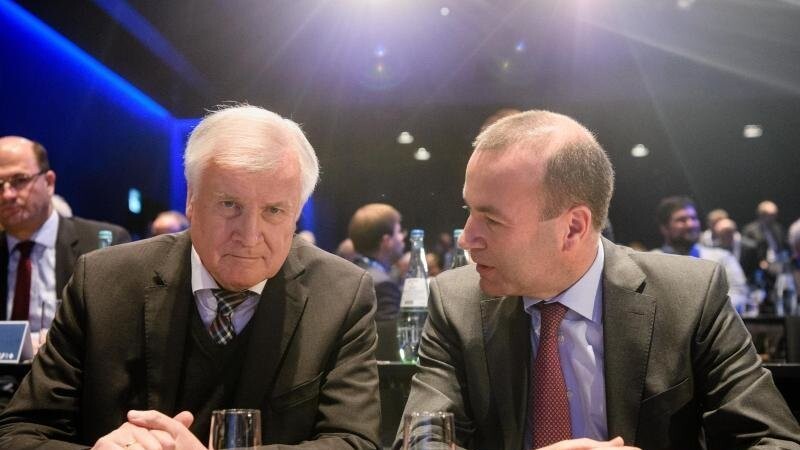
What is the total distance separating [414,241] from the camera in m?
2.75

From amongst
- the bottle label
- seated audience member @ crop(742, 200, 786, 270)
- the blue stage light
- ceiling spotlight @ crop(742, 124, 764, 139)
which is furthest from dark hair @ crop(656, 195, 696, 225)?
ceiling spotlight @ crop(742, 124, 764, 139)

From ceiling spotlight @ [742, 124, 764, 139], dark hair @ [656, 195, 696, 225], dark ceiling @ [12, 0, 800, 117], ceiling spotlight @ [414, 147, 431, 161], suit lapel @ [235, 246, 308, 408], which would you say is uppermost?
dark ceiling @ [12, 0, 800, 117]

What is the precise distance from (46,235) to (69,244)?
0.19 meters

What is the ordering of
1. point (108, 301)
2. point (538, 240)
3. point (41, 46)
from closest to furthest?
point (538, 240) → point (108, 301) → point (41, 46)


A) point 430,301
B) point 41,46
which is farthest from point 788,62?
point 430,301

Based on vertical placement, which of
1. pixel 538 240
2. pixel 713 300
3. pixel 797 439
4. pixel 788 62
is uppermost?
pixel 788 62

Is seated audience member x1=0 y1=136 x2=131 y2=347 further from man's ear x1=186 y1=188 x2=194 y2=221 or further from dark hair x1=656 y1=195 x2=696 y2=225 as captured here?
dark hair x1=656 y1=195 x2=696 y2=225

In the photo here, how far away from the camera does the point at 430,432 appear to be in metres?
1.09

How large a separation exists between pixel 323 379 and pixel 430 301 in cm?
31

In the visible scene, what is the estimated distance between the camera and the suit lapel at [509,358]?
176 cm

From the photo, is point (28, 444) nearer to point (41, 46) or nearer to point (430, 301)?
point (430, 301)

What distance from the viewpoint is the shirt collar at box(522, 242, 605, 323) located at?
5.93 ft

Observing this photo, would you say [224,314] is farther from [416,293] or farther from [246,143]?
[416,293]

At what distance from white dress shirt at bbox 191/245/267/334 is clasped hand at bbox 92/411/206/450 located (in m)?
0.42
